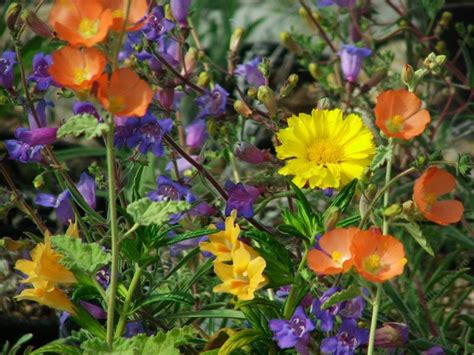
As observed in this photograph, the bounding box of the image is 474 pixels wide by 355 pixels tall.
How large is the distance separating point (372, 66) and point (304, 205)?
1141mm

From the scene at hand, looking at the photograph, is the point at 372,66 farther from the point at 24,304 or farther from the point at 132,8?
the point at 132,8

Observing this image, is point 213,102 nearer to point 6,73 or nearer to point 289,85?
point 289,85

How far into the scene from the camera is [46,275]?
5.00 ft

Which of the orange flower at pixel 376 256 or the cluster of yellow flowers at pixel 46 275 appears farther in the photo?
the cluster of yellow flowers at pixel 46 275

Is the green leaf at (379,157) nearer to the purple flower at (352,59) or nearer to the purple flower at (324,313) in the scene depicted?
the purple flower at (324,313)

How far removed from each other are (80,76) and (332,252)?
1.40 feet

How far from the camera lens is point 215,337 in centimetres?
167

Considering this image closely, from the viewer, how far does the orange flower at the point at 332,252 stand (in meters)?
1.41

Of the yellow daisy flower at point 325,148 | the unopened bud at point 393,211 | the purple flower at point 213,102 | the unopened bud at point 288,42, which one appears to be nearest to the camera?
the unopened bud at point 393,211

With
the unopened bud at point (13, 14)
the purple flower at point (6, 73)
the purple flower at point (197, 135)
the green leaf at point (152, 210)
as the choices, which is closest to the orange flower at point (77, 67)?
A: the green leaf at point (152, 210)

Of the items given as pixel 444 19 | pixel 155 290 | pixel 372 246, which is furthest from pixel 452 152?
pixel 372 246

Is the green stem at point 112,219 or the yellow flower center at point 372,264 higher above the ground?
the green stem at point 112,219

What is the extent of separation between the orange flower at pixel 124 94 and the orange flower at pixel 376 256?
34cm

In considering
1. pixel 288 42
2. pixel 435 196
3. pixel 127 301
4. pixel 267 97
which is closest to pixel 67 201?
pixel 127 301
